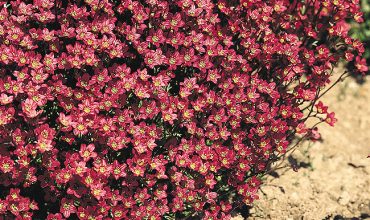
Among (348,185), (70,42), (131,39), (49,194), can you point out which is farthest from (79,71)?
(348,185)

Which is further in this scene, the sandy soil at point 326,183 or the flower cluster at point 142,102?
the sandy soil at point 326,183

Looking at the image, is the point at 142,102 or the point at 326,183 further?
the point at 326,183

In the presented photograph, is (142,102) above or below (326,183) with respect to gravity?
below

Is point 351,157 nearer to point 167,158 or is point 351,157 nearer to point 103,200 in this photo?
point 167,158

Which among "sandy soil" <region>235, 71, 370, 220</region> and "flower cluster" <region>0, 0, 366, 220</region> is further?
"sandy soil" <region>235, 71, 370, 220</region>

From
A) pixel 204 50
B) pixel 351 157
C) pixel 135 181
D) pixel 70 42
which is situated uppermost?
pixel 351 157
